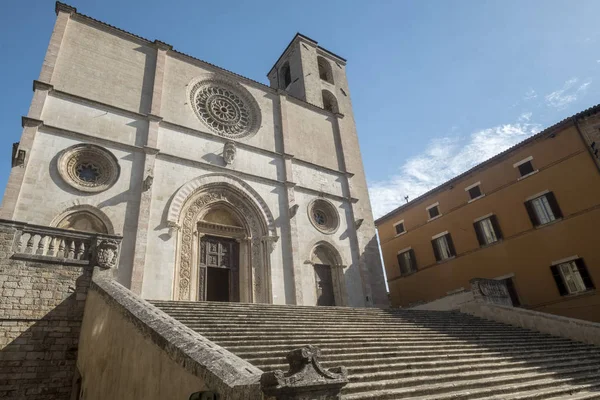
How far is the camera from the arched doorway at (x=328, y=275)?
1480 cm

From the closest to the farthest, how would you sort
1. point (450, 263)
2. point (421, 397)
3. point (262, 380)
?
point (262, 380) → point (421, 397) → point (450, 263)

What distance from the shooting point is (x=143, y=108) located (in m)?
13.4

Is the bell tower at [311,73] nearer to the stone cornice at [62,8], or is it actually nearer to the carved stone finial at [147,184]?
the carved stone finial at [147,184]

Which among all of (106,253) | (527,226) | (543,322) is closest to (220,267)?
(106,253)

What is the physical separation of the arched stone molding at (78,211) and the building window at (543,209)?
16.6 meters

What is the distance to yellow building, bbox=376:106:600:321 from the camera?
14024mm

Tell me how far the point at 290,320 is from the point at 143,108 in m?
9.97

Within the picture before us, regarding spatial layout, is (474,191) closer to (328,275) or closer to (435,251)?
(435,251)

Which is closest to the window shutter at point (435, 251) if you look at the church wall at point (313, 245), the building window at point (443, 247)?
the building window at point (443, 247)

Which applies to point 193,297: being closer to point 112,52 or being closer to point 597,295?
point 112,52

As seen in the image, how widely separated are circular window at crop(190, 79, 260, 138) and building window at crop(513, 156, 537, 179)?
12.3 m

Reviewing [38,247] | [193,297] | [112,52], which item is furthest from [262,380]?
[112,52]

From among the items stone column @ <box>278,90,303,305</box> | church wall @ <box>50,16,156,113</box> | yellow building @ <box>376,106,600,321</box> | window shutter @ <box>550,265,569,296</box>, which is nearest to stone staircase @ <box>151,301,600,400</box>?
stone column @ <box>278,90,303,305</box>

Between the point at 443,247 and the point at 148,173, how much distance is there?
15.2 metres
